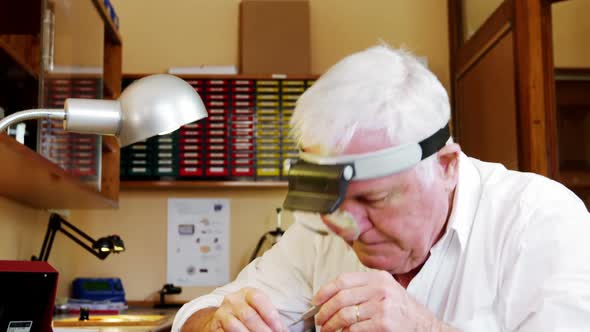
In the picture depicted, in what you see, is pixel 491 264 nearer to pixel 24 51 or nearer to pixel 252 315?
pixel 252 315

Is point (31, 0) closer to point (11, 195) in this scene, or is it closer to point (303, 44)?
point (11, 195)

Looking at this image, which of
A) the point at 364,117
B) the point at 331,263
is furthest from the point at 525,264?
the point at 331,263

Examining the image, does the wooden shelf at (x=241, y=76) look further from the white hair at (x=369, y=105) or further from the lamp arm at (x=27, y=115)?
the lamp arm at (x=27, y=115)

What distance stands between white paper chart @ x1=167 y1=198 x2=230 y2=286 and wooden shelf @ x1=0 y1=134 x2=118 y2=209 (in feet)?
2.08

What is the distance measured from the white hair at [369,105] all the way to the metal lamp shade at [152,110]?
0.21 meters

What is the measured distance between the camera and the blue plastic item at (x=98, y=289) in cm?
356

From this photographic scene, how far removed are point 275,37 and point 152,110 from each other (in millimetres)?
2815

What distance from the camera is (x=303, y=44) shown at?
3.97 meters

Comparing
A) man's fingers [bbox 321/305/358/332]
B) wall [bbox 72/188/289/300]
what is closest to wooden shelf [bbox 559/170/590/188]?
wall [bbox 72/188/289/300]

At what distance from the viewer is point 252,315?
1336 mm

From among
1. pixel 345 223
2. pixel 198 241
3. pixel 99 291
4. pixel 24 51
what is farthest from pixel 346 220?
pixel 198 241

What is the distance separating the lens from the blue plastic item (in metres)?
3.56

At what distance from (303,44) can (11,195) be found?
1.74 m

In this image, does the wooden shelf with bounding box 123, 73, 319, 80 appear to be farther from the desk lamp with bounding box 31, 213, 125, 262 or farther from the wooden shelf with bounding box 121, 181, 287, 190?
the desk lamp with bounding box 31, 213, 125, 262
